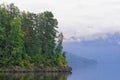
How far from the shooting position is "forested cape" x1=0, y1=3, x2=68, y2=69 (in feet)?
461

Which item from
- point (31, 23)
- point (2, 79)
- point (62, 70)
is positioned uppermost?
point (31, 23)

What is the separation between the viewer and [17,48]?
141 m

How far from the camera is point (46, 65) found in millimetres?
156750

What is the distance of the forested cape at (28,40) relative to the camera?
461ft

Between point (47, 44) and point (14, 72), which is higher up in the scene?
point (47, 44)

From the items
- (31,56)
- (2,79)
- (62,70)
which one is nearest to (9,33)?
(31,56)

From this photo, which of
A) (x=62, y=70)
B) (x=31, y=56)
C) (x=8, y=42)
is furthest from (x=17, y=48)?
(x=62, y=70)

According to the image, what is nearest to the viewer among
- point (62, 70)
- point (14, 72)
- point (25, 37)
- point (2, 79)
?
point (2, 79)

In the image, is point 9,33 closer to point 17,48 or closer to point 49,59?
point 17,48

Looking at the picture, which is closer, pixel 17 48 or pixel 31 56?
pixel 17 48

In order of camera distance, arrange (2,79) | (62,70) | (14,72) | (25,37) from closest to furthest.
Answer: (2,79), (14,72), (25,37), (62,70)

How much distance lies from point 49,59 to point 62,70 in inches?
237

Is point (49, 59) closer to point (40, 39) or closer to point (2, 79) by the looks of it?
point (40, 39)

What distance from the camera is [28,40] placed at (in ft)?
499
